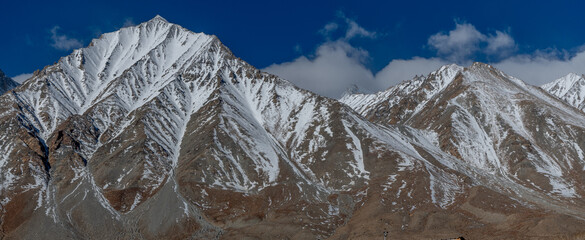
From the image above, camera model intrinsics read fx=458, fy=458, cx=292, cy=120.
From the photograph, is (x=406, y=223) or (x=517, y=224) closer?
(x=517, y=224)

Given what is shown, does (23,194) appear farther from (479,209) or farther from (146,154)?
(479,209)

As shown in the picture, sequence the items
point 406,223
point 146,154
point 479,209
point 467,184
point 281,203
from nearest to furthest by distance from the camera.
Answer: point 406,223
point 479,209
point 281,203
point 467,184
point 146,154

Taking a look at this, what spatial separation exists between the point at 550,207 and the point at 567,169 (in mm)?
59981

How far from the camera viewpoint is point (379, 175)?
166 m

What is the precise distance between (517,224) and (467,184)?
48.7m

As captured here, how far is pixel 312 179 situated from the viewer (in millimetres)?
170750

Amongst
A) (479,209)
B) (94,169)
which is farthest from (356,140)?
(94,169)

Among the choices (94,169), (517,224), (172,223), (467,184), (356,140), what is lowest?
(517,224)

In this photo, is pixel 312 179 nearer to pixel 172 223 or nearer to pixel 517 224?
pixel 172 223

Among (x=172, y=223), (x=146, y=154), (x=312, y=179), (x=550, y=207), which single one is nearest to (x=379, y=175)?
(x=312, y=179)

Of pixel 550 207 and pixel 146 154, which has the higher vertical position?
pixel 146 154

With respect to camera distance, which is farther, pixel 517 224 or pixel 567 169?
pixel 567 169

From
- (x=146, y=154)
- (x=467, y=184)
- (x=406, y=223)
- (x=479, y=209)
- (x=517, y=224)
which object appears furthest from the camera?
(x=146, y=154)

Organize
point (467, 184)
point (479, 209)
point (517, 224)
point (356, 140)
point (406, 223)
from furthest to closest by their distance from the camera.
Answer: point (356, 140) < point (467, 184) < point (479, 209) < point (406, 223) < point (517, 224)
